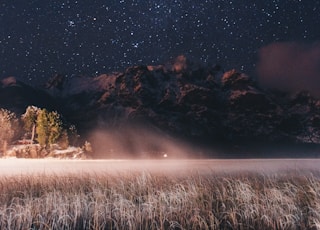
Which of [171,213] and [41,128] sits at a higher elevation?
[41,128]

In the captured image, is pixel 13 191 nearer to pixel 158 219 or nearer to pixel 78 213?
pixel 78 213

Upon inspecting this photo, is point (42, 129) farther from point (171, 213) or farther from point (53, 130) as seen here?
point (171, 213)

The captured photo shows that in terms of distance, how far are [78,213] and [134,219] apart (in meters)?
2.11

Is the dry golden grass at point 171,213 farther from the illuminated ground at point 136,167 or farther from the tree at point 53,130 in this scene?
the tree at point 53,130

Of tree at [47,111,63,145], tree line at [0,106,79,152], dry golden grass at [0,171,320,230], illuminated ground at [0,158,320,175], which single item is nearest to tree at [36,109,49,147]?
tree line at [0,106,79,152]

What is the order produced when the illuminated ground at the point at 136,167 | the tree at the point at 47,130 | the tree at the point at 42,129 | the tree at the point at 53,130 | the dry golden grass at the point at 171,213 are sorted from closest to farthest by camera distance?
1. the dry golden grass at the point at 171,213
2. the illuminated ground at the point at 136,167
3. the tree at the point at 42,129
4. the tree at the point at 47,130
5. the tree at the point at 53,130

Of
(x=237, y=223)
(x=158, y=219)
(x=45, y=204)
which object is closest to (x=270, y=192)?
(x=237, y=223)

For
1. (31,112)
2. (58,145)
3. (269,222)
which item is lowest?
(269,222)

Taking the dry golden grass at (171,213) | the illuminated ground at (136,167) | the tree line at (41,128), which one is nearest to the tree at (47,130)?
the tree line at (41,128)

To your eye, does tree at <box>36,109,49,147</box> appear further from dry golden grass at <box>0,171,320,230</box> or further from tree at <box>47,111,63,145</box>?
dry golden grass at <box>0,171,320,230</box>

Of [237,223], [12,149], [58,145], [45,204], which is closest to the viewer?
[237,223]

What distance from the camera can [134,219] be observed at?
11883 millimetres

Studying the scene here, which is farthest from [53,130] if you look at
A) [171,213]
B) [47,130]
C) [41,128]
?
[171,213]

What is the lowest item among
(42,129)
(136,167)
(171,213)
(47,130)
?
(171,213)
